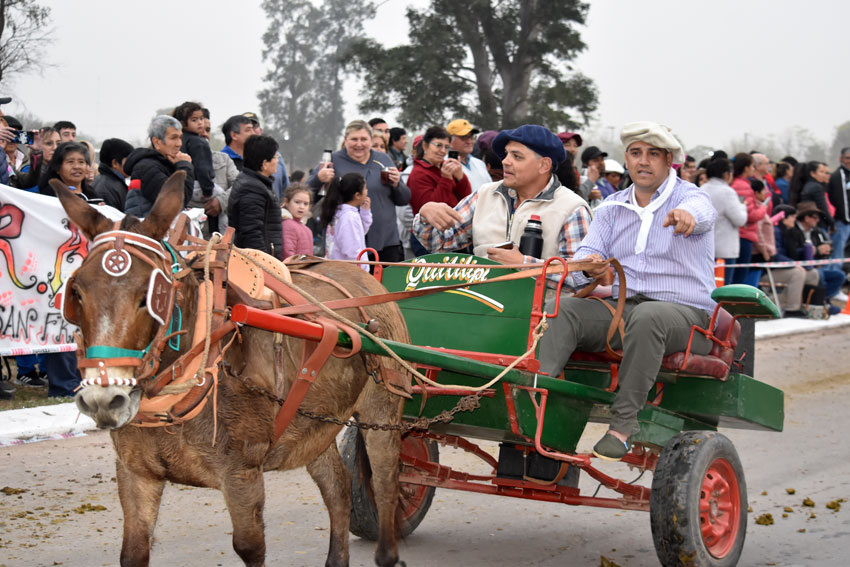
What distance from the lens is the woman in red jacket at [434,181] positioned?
349 inches

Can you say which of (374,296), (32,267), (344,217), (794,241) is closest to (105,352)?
(374,296)

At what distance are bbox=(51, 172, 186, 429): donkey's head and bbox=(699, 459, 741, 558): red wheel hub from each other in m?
2.88

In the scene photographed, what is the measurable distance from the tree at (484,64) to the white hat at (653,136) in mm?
19218

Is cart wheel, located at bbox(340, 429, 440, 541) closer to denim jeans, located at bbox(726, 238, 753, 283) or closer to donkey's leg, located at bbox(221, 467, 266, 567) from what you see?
donkey's leg, located at bbox(221, 467, 266, 567)

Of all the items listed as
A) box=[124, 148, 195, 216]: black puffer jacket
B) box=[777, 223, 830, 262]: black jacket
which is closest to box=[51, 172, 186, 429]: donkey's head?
box=[124, 148, 195, 216]: black puffer jacket

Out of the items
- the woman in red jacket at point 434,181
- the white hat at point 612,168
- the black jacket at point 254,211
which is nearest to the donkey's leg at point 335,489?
the black jacket at point 254,211

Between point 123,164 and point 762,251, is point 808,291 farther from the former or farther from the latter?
point 123,164

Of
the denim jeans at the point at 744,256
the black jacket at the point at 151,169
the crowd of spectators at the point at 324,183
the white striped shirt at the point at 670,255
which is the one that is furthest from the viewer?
the denim jeans at the point at 744,256

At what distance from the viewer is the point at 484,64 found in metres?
24.8

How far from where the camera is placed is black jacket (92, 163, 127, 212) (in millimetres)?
8727

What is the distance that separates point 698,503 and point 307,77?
96.9 ft

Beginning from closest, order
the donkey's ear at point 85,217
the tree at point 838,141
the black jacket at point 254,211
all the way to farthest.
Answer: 1. the donkey's ear at point 85,217
2. the black jacket at point 254,211
3. the tree at point 838,141

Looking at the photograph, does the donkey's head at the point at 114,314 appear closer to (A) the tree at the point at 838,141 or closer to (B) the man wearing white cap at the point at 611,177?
(B) the man wearing white cap at the point at 611,177

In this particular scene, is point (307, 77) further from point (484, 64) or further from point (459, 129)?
point (459, 129)
